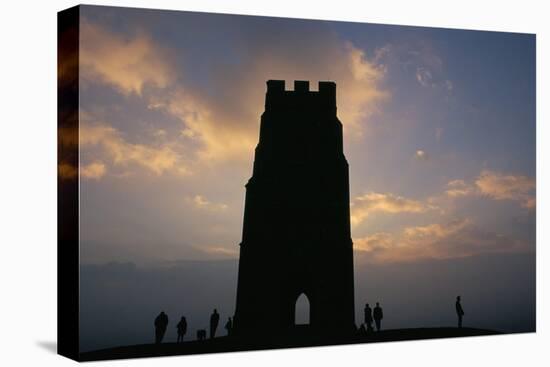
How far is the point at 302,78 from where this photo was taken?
63.1ft

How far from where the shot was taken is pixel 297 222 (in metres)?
19.1

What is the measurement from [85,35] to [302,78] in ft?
11.2

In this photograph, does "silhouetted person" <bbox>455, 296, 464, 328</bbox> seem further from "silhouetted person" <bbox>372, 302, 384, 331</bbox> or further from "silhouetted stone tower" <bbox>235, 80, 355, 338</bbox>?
"silhouetted stone tower" <bbox>235, 80, 355, 338</bbox>

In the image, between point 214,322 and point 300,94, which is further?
point 300,94

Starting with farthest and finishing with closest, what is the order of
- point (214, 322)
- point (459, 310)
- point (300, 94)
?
point (459, 310)
point (300, 94)
point (214, 322)

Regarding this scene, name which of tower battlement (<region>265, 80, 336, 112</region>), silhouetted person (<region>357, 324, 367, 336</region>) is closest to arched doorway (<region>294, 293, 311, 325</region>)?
silhouetted person (<region>357, 324, 367, 336</region>)

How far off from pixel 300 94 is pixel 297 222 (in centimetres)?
189

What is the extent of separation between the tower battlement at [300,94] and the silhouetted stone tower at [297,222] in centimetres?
1

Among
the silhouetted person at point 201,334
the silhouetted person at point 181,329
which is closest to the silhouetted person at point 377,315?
the silhouetted person at point 201,334

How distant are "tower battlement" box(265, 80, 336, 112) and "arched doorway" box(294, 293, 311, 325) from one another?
2840 mm

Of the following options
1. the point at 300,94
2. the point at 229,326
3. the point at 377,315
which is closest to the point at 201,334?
the point at 229,326

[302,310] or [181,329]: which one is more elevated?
[302,310]

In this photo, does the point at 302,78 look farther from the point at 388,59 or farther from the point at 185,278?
the point at 185,278

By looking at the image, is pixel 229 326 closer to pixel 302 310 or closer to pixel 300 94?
pixel 302 310
